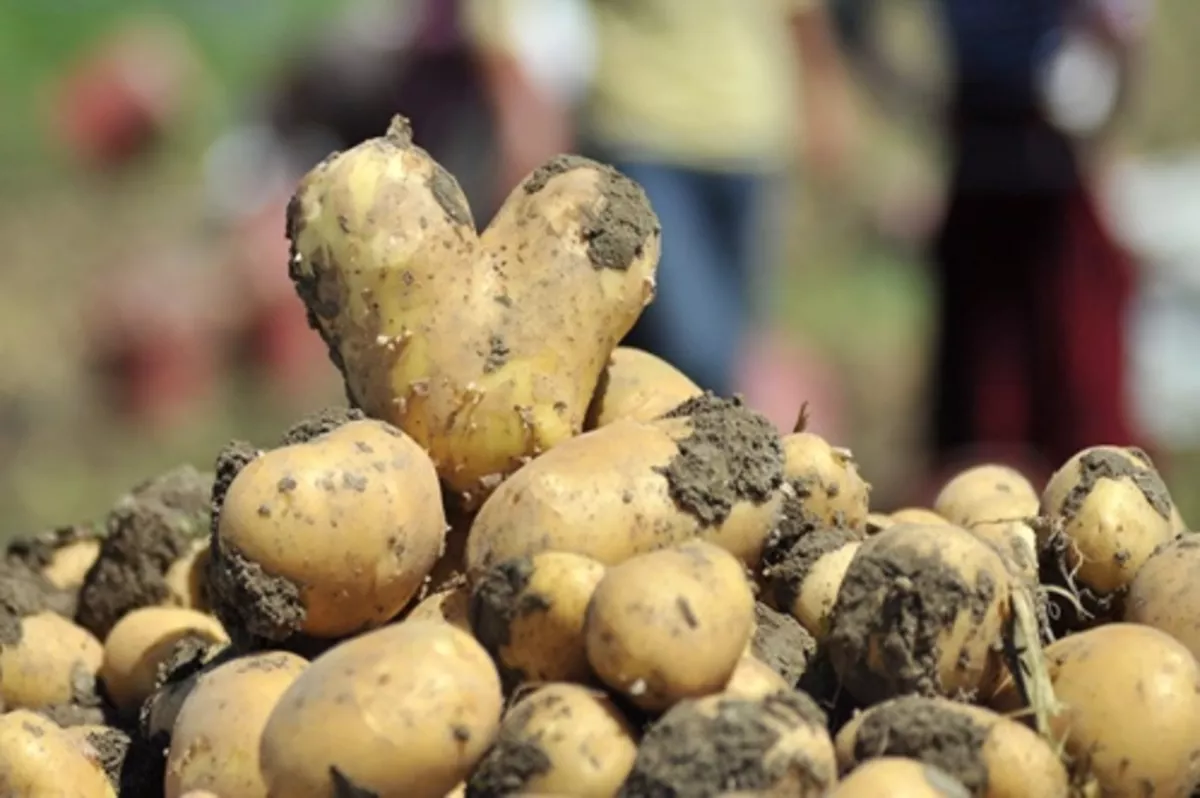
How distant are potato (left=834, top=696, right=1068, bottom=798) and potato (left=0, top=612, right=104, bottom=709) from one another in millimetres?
963

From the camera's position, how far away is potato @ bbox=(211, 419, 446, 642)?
170 centimetres

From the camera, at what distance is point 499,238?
1.96 metres

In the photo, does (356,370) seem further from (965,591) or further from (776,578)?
(965,591)

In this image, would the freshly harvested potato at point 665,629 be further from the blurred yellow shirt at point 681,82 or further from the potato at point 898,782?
the blurred yellow shirt at point 681,82

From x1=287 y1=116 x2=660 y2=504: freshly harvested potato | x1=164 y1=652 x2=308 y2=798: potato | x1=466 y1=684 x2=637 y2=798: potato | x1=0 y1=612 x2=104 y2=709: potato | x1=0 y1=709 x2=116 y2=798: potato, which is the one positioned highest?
x1=287 y1=116 x2=660 y2=504: freshly harvested potato

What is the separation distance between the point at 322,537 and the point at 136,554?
0.68 m

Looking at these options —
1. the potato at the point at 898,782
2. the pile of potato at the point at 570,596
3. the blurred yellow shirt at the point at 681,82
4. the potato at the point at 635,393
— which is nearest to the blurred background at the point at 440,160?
the blurred yellow shirt at the point at 681,82

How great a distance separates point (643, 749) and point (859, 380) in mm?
7233

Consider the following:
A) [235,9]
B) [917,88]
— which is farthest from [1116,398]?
[235,9]

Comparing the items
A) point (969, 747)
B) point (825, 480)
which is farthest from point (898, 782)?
point (825, 480)

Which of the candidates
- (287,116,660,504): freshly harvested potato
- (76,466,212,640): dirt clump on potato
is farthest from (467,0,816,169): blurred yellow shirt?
(287,116,660,504): freshly harvested potato

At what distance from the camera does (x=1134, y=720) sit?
1.60 metres

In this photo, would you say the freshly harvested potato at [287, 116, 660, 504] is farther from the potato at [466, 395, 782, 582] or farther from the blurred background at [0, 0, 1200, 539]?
the blurred background at [0, 0, 1200, 539]

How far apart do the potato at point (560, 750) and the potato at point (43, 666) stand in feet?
2.43
